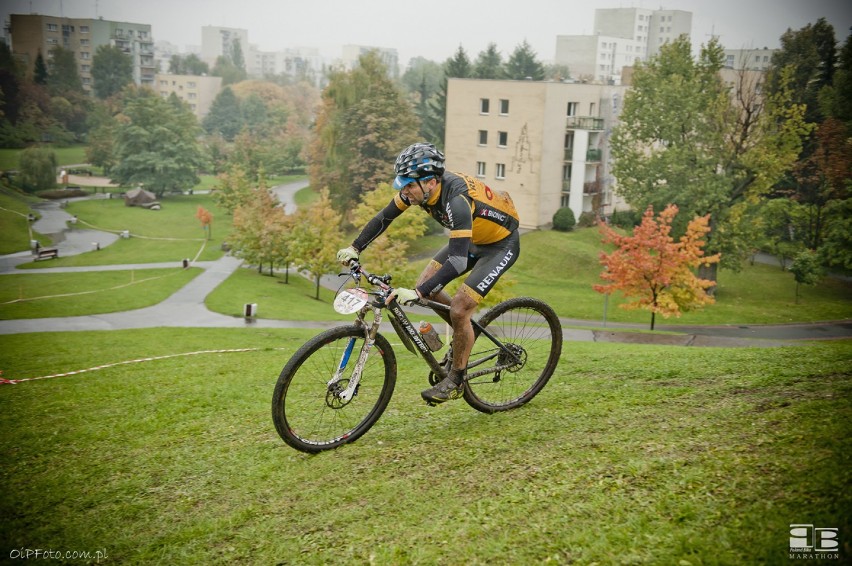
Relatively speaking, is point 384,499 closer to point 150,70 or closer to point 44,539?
point 44,539

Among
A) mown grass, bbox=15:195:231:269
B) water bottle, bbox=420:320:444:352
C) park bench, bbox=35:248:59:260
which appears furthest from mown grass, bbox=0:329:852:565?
park bench, bbox=35:248:59:260

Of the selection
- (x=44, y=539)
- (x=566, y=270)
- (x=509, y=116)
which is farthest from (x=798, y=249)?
(x=44, y=539)

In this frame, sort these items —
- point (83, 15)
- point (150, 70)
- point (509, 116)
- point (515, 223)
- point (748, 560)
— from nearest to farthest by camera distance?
point (748, 560)
point (515, 223)
point (509, 116)
point (83, 15)
point (150, 70)

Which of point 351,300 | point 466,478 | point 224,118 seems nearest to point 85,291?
point 351,300

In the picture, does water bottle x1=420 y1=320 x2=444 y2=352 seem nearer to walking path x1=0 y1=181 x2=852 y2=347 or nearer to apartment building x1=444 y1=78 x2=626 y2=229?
walking path x1=0 y1=181 x2=852 y2=347

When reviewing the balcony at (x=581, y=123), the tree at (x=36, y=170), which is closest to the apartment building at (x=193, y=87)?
the tree at (x=36, y=170)

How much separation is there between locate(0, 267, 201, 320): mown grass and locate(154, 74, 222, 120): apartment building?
133 metres

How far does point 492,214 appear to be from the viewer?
24.1 feet

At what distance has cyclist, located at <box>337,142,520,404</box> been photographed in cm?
679

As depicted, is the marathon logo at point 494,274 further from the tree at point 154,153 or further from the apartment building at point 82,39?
the apartment building at point 82,39

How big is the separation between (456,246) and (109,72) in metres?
155

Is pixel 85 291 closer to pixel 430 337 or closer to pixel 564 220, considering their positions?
pixel 564 220

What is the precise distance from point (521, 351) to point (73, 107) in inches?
5147

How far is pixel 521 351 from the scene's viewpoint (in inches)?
319
